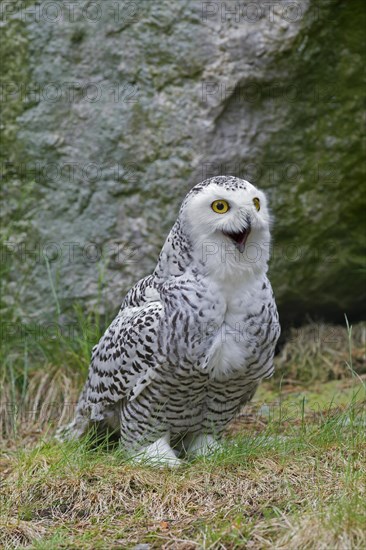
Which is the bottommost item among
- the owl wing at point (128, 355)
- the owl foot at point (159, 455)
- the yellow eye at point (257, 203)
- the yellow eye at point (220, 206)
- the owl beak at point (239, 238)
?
the owl foot at point (159, 455)

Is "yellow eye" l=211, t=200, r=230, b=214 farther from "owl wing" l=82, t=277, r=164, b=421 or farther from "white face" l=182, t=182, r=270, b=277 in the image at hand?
"owl wing" l=82, t=277, r=164, b=421

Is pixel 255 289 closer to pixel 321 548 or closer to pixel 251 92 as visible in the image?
pixel 321 548

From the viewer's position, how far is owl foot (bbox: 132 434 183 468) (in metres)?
4.62

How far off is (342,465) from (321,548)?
94 cm

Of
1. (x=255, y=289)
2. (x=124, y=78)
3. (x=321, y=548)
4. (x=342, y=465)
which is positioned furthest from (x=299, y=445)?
(x=124, y=78)

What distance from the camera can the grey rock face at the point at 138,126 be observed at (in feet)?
20.3

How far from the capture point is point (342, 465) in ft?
14.1

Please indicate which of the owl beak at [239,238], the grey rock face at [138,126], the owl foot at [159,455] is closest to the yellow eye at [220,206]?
the owl beak at [239,238]

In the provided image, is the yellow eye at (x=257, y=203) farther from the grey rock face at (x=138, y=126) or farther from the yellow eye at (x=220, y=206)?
the grey rock face at (x=138, y=126)

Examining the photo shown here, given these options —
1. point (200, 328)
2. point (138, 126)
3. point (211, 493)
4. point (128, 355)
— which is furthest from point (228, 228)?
point (138, 126)

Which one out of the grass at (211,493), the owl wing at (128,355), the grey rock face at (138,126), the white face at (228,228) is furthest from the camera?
the grey rock face at (138,126)

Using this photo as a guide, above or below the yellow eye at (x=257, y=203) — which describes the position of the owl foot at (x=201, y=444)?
below

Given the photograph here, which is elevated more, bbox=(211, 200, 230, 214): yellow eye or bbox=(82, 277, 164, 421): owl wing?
bbox=(211, 200, 230, 214): yellow eye

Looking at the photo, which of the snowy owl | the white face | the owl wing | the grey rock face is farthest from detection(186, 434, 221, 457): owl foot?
the grey rock face
